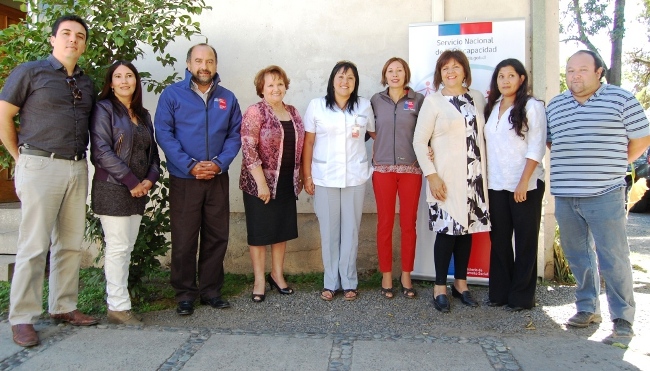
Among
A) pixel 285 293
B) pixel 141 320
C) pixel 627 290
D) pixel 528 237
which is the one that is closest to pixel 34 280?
pixel 141 320

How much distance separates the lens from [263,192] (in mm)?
4523

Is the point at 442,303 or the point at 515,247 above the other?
the point at 515,247

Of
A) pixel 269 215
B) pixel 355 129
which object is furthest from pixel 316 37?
pixel 269 215

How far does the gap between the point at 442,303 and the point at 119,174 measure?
8.78ft

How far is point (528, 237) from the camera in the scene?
14.0ft

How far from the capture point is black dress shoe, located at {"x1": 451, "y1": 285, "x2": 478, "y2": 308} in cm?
451

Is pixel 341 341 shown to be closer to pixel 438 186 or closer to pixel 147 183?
pixel 438 186

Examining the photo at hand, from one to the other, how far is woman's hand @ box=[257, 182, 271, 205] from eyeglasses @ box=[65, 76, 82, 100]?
1.51 meters

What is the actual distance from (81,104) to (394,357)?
108 inches

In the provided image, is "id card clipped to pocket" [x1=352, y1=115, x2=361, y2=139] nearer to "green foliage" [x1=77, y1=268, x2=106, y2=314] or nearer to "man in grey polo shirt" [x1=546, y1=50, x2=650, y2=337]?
"man in grey polo shirt" [x1=546, y1=50, x2=650, y2=337]

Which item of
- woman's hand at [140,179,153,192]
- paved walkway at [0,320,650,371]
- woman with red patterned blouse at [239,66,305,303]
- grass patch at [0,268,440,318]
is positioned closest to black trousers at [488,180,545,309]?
paved walkway at [0,320,650,371]

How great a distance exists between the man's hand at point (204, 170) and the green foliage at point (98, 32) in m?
1.02

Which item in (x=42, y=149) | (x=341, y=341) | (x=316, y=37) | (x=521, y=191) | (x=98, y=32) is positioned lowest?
(x=341, y=341)

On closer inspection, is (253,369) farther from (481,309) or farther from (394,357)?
(481,309)
